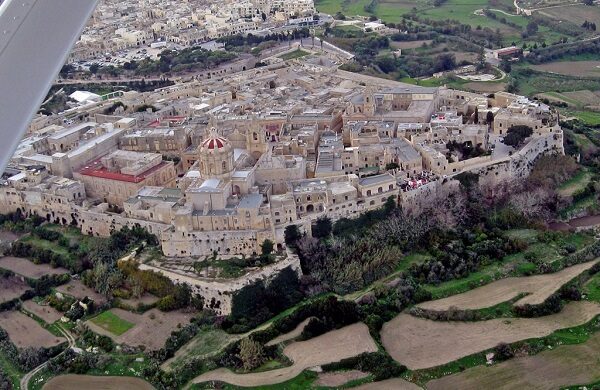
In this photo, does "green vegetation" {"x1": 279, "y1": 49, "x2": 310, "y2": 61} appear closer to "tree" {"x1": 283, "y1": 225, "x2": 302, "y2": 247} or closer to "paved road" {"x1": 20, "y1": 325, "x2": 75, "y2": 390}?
"tree" {"x1": 283, "y1": 225, "x2": 302, "y2": 247}

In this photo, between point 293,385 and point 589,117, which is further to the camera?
point 589,117

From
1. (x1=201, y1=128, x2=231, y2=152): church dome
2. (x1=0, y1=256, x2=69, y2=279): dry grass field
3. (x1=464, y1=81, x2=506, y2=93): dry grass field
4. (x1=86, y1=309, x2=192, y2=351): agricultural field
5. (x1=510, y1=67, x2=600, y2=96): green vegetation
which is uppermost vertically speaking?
(x1=201, y1=128, x2=231, y2=152): church dome

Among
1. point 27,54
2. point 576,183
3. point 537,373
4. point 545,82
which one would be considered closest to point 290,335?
point 537,373

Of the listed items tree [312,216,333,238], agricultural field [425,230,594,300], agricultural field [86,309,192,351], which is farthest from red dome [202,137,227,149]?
agricultural field [425,230,594,300]

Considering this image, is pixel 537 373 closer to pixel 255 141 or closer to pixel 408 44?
pixel 255 141

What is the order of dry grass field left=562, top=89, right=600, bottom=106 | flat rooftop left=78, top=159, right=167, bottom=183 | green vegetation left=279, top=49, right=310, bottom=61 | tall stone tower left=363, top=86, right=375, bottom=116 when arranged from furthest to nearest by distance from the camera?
green vegetation left=279, top=49, right=310, bottom=61
dry grass field left=562, top=89, right=600, bottom=106
tall stone tower left=363, top=86, right=375, bottom=116
flat rooftop left=78, top=159, right=167, bottom=183

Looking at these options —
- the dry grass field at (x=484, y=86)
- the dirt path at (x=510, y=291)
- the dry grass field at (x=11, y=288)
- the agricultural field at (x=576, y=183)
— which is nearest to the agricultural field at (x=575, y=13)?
the dry grass field at (x=484, y=86)

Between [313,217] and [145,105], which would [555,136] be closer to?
[313,217]

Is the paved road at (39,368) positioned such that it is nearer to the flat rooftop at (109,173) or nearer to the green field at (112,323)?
the green field at (112,323)

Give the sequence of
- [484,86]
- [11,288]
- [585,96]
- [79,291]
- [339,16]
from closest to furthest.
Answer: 1. [79,291]
2. [11,288]
3. [585,96]
4. [484,86]
5. [339,16]
